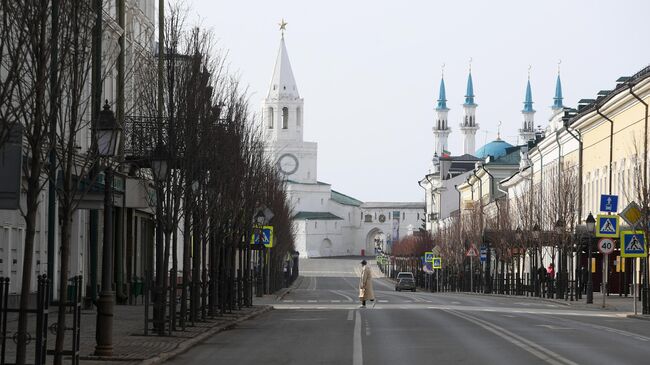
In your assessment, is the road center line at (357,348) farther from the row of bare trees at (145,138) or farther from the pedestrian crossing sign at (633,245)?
the pedestrian crossing sign at (633,245)

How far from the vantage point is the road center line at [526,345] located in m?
21.1

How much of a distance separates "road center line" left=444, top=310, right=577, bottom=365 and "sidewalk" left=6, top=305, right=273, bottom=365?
5449 millimetres

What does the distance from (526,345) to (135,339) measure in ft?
21.7

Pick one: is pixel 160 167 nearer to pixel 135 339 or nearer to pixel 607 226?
pixel 135 339

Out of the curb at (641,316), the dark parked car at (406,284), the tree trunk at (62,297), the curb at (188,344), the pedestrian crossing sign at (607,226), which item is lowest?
the dark parked car at (406,284)

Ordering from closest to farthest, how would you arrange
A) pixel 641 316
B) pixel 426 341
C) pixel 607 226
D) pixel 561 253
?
pixel 426 341
pixel 641 316
pixel 607 226
pixel 561 253

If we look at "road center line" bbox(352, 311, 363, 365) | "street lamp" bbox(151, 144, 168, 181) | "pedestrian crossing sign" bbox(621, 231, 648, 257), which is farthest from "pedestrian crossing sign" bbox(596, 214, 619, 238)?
"street lamp" bbox(151, 144, 168, 181)

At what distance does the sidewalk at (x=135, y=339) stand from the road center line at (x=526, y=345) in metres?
5.45

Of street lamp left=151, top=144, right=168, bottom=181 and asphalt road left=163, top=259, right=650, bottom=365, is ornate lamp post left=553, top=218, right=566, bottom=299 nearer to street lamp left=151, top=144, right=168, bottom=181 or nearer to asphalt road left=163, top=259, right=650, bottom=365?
asphalt road left=163, top=259, right=650, bottom=365

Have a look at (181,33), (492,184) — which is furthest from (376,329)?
(492,184)

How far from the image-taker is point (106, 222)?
20922mm

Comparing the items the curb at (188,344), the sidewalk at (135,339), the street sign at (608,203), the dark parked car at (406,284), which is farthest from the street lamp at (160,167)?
the dark parked car at (406,284)

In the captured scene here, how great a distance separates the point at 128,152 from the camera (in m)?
36.4

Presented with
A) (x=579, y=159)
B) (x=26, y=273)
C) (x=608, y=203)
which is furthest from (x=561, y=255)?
(x=26, y=273)
